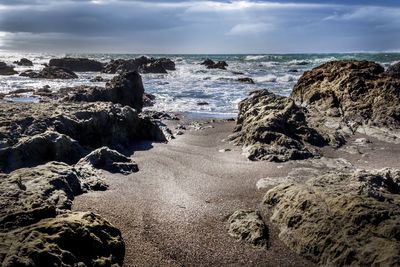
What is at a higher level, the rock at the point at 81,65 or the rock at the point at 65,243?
the rock at the point at 65,243

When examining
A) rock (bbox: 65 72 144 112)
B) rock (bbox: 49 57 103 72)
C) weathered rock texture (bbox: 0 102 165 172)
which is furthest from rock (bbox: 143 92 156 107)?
rock (bbox: 49 57 103 72)

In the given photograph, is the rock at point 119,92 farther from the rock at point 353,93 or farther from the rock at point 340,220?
the rock at point 340,220

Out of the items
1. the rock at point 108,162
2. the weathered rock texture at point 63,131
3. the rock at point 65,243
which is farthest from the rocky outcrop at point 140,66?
the rock at point 65,243

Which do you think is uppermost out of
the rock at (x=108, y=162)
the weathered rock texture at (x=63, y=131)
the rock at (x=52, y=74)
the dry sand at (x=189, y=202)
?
the weathered rock texture at (x=63, y=131)

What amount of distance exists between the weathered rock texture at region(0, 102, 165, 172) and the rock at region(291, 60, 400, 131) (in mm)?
5134

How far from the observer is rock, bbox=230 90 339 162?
302 inches

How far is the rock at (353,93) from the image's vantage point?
10453mm

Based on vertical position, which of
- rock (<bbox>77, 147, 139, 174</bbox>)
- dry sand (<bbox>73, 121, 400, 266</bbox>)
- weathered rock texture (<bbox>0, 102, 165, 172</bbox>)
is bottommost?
dry sand (<bbox>73, 121, 400, 266</bbox>)

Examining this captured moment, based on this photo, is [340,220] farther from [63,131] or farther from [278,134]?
[63,131]

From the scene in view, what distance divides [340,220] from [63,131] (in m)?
4.96

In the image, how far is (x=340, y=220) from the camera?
13.3ft

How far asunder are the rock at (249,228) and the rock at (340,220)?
8.0 inches

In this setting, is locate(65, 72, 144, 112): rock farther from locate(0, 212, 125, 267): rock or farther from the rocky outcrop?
the rocky outcrop

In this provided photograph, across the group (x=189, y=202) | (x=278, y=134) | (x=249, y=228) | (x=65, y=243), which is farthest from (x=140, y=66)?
(x=65, y=243)
